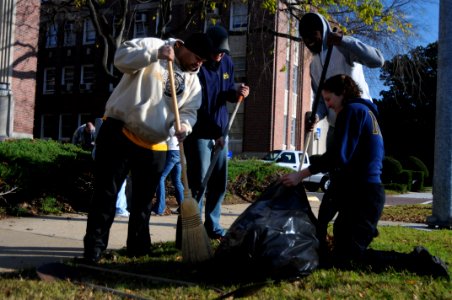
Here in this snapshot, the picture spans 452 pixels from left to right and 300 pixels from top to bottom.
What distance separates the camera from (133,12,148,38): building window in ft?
98.4

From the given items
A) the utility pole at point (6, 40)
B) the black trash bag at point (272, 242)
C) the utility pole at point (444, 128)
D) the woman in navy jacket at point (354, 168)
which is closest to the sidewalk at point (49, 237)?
the black trash bag at point (272, 242)

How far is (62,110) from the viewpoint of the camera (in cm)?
3297

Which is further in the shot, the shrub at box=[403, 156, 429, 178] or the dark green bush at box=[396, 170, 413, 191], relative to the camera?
the shrub at box=[403, 156, 429, 178]

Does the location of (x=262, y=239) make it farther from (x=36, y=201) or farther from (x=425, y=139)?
(x=425, y=139)

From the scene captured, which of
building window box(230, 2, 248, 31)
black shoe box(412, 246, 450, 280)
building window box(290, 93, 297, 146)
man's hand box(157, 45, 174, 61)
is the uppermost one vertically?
building window box(230, 2, 248, 31)

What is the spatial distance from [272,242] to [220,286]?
45 cm

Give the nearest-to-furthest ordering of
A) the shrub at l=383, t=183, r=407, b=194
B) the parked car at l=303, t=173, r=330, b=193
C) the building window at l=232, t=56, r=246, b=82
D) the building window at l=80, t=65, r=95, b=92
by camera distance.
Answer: the parked car at l=303, t=173, r=330, b=193 < the shrub at l=383, t=183, r=407, b=194 < the building window at l=232, t=56, r=246, b=82 < the building window at l=80, t=65, r=95, b=92

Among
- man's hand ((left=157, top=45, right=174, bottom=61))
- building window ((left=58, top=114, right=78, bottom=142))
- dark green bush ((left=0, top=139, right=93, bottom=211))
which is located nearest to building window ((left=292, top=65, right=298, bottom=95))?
building window ((left=58, top=114, right=78, bottom=142))

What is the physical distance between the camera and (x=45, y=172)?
7.64 m

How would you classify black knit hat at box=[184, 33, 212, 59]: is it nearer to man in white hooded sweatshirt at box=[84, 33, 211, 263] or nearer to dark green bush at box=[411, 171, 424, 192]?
man in white hooded sweatshirt at box=[84, 33, 211, 263]

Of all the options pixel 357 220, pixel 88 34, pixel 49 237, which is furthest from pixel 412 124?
pixel 357 220

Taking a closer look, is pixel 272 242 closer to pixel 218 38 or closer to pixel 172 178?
pixel 218 38

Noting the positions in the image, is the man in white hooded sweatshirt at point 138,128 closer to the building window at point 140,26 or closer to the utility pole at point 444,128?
the utility pole at point 444,128

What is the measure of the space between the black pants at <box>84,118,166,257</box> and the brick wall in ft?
37.2
